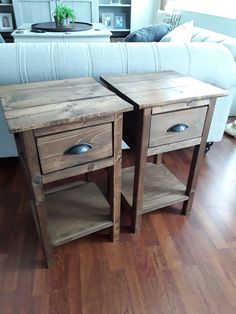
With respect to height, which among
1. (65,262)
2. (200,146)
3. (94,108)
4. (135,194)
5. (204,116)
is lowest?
(65,262)

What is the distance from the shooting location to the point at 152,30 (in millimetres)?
2164

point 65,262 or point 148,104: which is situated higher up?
point 148,104

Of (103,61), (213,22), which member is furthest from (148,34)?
(103,61)

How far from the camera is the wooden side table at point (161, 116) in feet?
2.94

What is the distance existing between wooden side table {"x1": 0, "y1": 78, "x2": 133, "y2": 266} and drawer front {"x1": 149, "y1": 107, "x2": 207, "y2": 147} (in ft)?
0.49

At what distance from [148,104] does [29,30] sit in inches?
114

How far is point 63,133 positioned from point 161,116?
372mm

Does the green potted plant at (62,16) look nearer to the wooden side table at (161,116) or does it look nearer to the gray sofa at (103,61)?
the gray sofa at (103,61)

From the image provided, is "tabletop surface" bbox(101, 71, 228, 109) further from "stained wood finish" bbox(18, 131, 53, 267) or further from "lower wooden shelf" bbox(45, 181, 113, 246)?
"lower wooden shelf" bbox(45, 181, 113, 246)

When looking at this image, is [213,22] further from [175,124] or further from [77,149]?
[77,149]

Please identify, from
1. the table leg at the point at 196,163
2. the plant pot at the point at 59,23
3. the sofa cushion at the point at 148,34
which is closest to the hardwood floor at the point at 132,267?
the table leg at the point at 196,163

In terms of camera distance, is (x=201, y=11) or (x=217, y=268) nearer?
(x=217, y=268)

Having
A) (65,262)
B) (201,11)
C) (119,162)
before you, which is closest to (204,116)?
(119,162)

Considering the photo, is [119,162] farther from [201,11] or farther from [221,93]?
[201,11]
